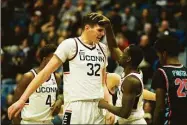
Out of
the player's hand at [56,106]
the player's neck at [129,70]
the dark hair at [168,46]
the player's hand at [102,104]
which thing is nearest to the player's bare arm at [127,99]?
the player's hand at [102,104]

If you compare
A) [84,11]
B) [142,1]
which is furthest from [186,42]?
[84,11]

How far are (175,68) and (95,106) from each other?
1117mm

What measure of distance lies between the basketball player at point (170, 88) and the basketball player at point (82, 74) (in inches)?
30.5

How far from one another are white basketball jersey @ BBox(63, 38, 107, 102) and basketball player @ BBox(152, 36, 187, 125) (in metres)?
0.77

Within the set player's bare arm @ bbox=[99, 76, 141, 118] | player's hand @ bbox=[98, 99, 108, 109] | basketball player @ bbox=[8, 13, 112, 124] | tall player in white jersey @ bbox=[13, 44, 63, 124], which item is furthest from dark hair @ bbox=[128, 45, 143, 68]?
tall player in white jersey @ bbox=[13, 44, 63, 124]

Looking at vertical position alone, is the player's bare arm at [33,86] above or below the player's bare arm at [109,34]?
below

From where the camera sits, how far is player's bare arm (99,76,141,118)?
6109 mm

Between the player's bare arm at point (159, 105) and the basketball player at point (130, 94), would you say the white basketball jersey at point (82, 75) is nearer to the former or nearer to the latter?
the basketball player at point (130, 94)

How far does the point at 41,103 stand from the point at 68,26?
31.8 ft

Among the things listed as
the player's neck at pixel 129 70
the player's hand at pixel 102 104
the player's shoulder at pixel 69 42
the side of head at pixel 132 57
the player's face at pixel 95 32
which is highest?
the player's face at pixel 95 32

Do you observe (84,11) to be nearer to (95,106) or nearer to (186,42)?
(186,42)

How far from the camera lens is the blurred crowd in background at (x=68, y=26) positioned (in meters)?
14.1

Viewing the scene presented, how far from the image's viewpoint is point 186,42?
14.8 meters

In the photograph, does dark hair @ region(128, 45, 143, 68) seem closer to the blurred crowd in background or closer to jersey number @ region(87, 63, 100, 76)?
jersey number @ region(87, 63, 100, 76)
